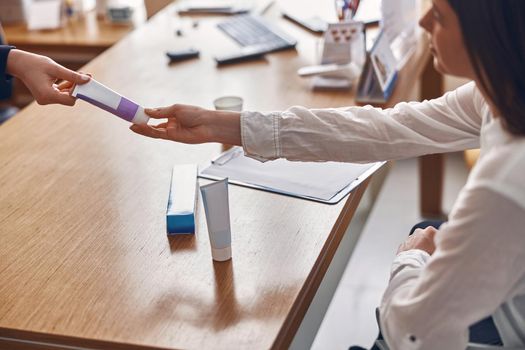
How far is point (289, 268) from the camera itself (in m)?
1.42

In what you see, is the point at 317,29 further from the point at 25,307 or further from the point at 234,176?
the point at 25,307

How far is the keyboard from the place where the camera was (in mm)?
2494

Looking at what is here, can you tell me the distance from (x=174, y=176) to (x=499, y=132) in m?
0.75

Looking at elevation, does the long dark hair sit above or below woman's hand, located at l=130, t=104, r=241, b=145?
above

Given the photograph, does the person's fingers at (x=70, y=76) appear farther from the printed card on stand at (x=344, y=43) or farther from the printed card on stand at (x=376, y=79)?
the printed card on stand at (x=344, y=43)

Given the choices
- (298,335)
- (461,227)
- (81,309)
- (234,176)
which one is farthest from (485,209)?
(234,176)

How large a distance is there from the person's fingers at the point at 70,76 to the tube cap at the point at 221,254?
401 millimetres

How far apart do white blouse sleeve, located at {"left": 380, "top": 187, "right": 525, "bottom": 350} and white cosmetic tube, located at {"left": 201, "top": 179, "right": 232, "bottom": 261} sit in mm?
351

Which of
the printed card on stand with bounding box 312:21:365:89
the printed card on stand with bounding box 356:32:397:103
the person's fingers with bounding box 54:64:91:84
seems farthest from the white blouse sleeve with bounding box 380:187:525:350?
the printed card on stand with bounding box 312:21:365:89

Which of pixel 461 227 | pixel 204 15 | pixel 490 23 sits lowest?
pixel 204 15

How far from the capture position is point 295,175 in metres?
1.74

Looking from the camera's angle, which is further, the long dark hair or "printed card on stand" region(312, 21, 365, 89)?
"printed card on stand" region(312, 21, 365, 89)

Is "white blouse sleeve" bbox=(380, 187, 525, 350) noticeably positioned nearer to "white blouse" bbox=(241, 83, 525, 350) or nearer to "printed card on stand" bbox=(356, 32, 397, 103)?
"white blouse" bbox=(241, 83, 525, 350)

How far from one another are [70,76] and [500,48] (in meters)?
0.84
